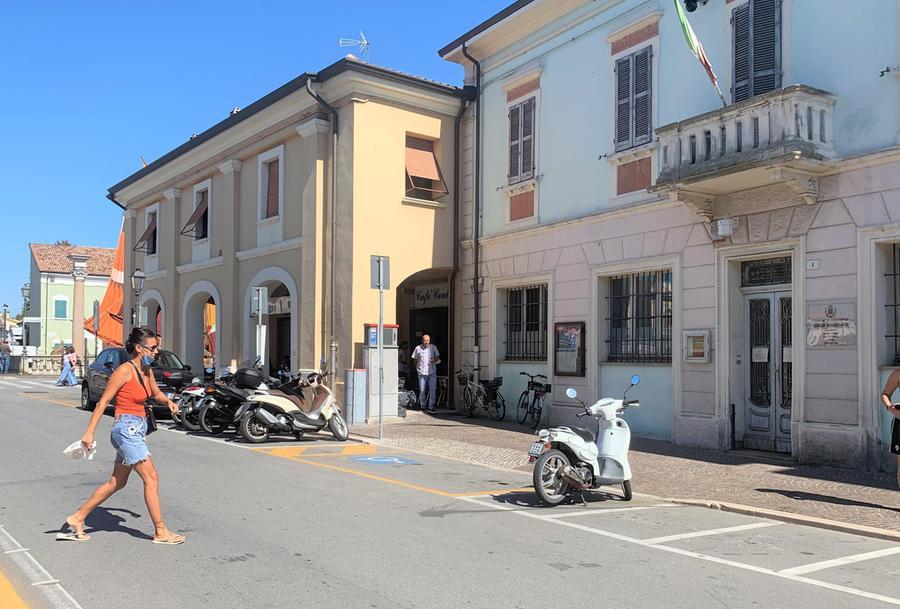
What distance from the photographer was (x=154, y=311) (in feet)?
97.0

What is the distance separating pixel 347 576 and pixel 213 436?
31.4ft

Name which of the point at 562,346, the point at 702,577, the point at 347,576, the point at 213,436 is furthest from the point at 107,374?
the point at 702,577

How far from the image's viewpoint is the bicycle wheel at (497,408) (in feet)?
57.3

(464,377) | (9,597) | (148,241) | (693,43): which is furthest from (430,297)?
(9,597)

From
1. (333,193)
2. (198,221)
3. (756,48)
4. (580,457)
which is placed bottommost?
(580,457)

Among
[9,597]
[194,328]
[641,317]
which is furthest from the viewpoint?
[194,328]

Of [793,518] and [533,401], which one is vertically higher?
[533,401]

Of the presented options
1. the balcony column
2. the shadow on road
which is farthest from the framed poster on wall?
the balcony column

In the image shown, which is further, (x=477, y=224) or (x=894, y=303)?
(x=477, y=224)

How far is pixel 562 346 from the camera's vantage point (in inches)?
633

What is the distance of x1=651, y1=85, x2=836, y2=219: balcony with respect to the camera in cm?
1103

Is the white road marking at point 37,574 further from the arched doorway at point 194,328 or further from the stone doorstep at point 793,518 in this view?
the arched doorway at point 194,328

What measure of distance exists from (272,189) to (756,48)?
498 inches

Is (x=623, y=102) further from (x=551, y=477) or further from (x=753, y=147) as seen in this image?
(x=551, y=477)
